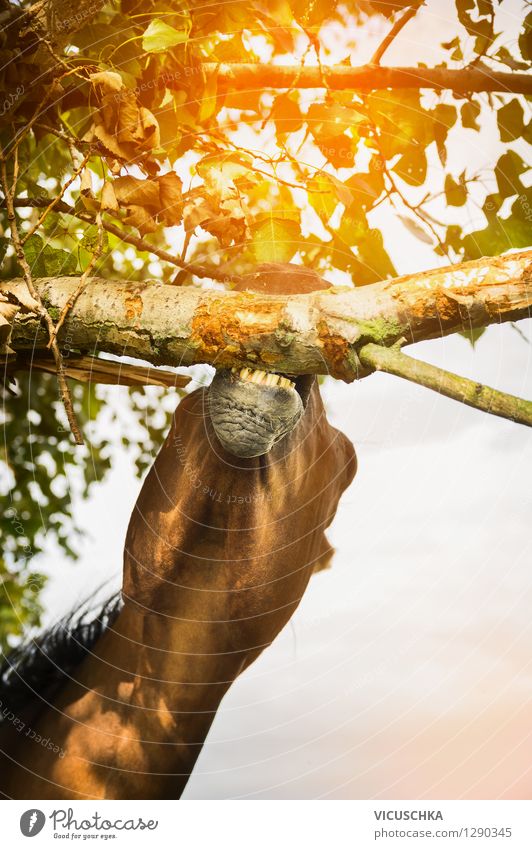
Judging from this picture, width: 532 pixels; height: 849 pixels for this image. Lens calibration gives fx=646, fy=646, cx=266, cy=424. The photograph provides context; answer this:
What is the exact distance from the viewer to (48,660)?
3.12 ft

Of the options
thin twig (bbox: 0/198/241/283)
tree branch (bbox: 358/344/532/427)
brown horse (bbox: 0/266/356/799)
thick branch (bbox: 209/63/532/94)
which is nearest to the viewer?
tree branch (bbox: 358/344/532/427)

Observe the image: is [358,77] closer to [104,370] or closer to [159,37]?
[159,37]

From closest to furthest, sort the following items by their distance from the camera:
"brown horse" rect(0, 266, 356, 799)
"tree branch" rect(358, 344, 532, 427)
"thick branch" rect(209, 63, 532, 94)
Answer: "tree branch" rect(358, 344, 532, 427) < "brown horse" rect(0, 266, 356, 799) < "thick branch" rect(209, 63, 532, 94)

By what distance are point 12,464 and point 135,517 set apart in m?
0.89

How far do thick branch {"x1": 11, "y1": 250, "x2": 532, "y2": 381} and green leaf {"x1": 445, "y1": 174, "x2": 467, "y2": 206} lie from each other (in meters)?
0.47

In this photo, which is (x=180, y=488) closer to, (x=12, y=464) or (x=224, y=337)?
(x=224, y=337)

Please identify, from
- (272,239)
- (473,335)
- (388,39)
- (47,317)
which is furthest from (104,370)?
(388,39)

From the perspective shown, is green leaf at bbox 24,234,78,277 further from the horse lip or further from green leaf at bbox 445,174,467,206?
green leaf at bbox 445,174,467,206

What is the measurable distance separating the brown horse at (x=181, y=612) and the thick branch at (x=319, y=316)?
0.13ft

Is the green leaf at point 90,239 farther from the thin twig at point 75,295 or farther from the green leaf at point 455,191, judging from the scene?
the green leaf at point 455,191

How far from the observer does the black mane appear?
3.06ft

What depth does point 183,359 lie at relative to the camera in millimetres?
738

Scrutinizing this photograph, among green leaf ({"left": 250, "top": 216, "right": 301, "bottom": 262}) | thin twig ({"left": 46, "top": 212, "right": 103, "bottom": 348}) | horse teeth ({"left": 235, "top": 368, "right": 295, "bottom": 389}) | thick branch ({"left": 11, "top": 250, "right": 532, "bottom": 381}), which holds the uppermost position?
green leaf ({"left": 250, "top": 216, "right": 301, "bottom": 262})

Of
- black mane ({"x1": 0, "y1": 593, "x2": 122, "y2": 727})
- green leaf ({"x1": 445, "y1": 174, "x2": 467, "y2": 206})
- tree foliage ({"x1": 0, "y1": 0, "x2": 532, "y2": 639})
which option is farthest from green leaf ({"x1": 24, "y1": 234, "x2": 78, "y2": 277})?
green leaf ({"x1": 445, "y1": 174, "x2": 467, "y2": 206})
